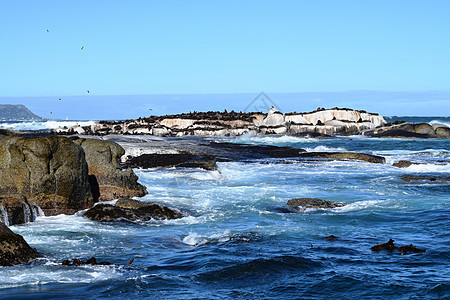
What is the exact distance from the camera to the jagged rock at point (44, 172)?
744 inches

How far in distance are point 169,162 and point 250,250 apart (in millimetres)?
21008

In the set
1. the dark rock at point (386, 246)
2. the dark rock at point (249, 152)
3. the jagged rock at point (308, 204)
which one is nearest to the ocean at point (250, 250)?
the dark rock at point (386, 246)

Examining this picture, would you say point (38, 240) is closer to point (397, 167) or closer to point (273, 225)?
point (273, 225)

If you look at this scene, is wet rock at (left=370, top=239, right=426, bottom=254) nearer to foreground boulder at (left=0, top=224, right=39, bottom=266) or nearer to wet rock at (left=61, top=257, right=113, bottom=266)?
wet rock at (left=61, top=257, right=113, bottom=266)

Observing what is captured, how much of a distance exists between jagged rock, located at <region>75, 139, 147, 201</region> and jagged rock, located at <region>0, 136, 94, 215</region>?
230 centimetres

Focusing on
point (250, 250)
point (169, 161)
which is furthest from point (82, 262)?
point (169, 161)

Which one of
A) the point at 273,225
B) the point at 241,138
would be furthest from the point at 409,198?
the point at 241,138

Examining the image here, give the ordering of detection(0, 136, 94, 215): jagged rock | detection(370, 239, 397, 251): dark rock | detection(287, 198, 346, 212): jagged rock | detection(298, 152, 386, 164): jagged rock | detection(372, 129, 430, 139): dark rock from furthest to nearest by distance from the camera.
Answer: detection(372, 129, 430, 139): dark rock, detection(298, 152, 386, 164): jagged rock, detection(287, 198, 346, 212): jagged rock, detection(0, 136, 94, 215): jagged rock, detection(370, 239, 397, 251): dark rock

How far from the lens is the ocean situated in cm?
1111

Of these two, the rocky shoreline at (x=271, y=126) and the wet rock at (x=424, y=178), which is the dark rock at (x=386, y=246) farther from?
the rocky shoreline at (x=271, y=126)

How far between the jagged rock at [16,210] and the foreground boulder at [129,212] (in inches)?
70.9

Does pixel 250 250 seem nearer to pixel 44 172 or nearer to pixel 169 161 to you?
pixel 44 172

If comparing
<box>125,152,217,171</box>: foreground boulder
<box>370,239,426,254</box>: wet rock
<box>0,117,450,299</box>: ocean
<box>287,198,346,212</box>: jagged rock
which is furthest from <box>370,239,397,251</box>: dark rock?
<box>125,152,217,171</box>: foreground boulder

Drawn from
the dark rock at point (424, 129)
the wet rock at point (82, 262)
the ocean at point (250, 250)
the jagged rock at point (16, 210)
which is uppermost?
the dark rock at point (424, 129)
